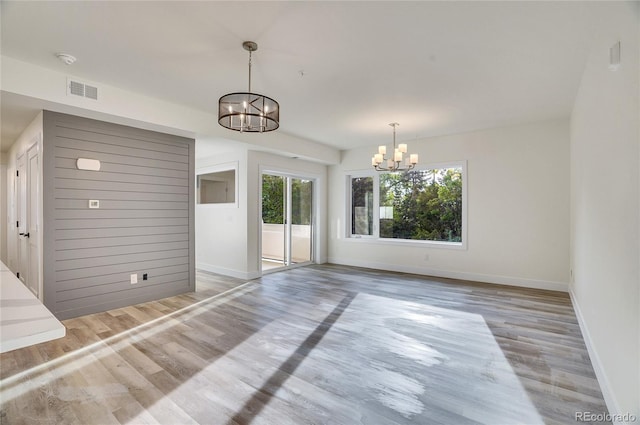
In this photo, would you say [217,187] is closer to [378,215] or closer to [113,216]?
[113,216]

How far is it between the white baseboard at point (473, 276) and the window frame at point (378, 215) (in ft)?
1.62

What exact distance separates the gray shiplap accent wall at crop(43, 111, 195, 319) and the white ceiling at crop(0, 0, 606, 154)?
0.72 metres

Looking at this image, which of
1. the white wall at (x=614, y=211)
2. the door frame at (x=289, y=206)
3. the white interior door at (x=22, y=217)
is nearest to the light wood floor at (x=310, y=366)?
the white wall at (x=614, y=211)

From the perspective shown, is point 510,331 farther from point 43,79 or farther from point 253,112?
point 43,79

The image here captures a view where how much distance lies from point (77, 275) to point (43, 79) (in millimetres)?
2251

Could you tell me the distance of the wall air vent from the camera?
3.36 meters

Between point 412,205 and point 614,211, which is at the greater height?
point 412,205

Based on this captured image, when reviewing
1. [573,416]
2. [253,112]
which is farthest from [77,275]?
[573,416]

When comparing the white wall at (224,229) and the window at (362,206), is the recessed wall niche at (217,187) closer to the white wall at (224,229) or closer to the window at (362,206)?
the white wall at (224,229)

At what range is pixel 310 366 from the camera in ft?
8.54

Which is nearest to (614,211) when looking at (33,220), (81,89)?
(81,89)

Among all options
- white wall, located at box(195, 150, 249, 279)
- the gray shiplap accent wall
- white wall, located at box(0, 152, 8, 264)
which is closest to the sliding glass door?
white wall, located at box(195, 150, 249, 279)

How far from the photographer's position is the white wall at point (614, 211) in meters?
1.58

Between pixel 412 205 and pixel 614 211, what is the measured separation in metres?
4.67
